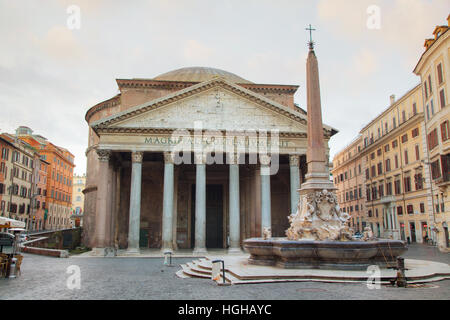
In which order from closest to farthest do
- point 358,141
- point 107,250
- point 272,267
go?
point 272,267 → point 107,250 → point 358,141

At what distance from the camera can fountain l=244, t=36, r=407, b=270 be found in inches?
437

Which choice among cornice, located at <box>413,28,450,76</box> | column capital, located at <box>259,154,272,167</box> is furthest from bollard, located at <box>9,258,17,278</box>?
cornice, located at <box>413,28,450,76</box>

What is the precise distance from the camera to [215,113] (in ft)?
85.7

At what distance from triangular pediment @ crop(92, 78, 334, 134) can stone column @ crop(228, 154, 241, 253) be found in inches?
91.5

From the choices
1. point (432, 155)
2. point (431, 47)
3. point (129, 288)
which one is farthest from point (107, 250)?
point (431, 47)

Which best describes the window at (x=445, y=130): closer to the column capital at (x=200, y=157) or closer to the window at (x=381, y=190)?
the column capital at (x=200, y=157)

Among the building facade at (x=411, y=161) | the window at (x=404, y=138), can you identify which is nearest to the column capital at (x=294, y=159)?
the building facade at (x=411, y=161)

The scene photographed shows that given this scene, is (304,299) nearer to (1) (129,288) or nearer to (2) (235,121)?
(1) (129,288)

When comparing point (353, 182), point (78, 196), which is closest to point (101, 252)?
point (353, 182)

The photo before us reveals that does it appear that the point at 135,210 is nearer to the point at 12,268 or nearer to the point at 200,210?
the point at 200,210

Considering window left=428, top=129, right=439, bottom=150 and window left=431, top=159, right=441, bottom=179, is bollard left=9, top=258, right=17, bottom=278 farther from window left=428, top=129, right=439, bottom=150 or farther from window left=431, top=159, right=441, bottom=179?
window left=428, top=129, right=439, bottom=150

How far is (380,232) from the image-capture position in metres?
42.4

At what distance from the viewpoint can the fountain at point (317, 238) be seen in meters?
11.1

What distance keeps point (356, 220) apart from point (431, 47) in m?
29.6
